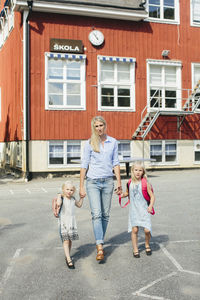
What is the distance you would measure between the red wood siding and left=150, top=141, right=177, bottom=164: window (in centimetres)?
686

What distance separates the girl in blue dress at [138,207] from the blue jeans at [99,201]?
0.26m

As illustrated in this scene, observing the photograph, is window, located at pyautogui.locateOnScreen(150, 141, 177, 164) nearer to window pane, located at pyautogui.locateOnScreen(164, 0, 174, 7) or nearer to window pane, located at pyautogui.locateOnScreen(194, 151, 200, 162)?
window pane, located at pyautogui.locateOnScreen(194, 151, 200, 162)

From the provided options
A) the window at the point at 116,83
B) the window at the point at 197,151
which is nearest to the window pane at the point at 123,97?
the window at the point at 116,83

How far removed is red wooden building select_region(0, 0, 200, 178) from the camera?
661 inches

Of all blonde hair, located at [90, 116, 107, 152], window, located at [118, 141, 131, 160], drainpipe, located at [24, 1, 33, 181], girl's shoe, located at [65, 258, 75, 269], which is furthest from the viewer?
window, located at [118, 141, 131, 160]

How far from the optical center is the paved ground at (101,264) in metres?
3.86

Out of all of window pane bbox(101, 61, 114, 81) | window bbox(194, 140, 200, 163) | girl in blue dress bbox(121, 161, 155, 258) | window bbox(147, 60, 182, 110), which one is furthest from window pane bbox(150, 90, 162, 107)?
girl in blue dress bbox(121, 161, 155, 258)

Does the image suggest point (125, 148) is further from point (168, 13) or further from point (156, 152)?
point (168, 13)

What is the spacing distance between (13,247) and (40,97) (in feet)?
39.4

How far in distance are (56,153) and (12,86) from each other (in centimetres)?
512

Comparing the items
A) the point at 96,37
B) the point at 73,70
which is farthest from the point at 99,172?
the point at 96,37

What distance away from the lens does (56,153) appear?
17.1 meters

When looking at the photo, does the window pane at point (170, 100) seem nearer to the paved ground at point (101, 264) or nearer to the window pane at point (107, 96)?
the window pane at point (107, 96)

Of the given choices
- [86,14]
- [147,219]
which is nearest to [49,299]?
[147,219]
